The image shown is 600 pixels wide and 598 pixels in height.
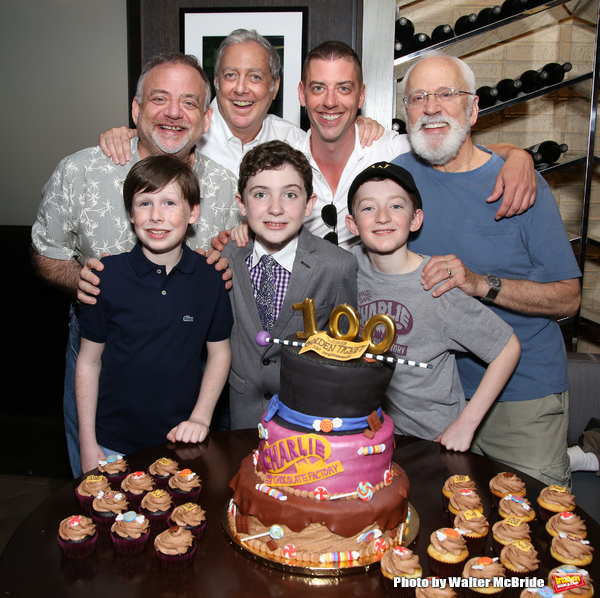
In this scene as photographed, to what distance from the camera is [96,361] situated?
214cm

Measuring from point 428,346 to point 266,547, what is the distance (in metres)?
1.00

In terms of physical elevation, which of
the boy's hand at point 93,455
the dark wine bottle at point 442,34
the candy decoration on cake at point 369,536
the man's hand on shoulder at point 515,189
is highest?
the dark wine bottle at point 442,34

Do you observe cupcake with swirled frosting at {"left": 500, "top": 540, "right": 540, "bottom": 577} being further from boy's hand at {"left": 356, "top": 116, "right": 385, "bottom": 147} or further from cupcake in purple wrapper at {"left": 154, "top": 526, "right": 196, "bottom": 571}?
boy's hand at {"left": 356, "top": 116, "right": 385, "bottom": 147}

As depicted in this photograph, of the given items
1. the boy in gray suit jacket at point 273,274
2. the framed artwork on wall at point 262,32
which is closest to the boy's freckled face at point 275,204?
the boy in gray suit jacket at point 273,274

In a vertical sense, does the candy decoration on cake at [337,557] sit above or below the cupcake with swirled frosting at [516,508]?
below

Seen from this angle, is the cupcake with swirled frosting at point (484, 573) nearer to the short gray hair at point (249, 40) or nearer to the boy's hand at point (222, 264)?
the boy's hand at point (222, 264)

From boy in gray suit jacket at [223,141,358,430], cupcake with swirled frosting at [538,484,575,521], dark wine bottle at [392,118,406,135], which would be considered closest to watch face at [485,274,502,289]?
boy in gray suit jacket at [223,141,358,430]

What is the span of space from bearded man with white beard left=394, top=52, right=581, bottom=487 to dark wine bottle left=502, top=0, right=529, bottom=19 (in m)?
2.14

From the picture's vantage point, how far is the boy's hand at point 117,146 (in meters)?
2.59

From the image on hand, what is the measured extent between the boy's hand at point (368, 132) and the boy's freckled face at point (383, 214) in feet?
3.04

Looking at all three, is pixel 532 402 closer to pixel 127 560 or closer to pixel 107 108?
pixel 127 560

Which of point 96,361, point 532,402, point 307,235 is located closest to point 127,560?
point 96,361

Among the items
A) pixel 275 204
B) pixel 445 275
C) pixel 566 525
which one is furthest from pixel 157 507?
pixel 445 275

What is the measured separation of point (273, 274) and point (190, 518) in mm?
1088
